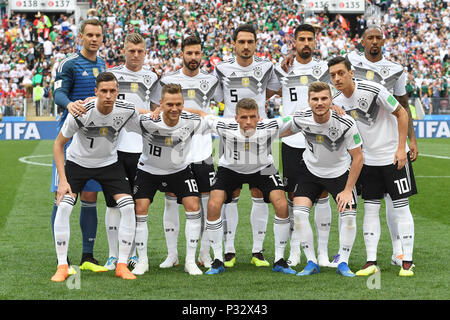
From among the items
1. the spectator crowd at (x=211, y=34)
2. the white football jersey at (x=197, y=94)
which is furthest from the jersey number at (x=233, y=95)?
the spectator crowd at (x=211, y=34)

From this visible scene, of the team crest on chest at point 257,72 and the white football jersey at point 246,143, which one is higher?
the team crest on chest at point 257,72

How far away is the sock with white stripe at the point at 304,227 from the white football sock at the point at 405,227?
31.9 inches

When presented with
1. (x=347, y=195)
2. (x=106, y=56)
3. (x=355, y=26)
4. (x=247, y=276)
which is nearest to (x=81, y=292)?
(x=247, y=276)

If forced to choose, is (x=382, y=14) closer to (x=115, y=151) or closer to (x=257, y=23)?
(x=257, y=23)

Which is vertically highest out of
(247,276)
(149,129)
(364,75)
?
(364,75)

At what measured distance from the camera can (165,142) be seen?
22.9ft

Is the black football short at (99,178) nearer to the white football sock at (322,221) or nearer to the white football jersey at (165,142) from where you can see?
the white football jersey at (165,142)

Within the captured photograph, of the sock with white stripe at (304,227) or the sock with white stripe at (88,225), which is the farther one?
the sock with white stripe at (88,225)

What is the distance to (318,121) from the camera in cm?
668

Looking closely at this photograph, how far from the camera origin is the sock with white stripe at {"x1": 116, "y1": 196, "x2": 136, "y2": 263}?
6.71 metres

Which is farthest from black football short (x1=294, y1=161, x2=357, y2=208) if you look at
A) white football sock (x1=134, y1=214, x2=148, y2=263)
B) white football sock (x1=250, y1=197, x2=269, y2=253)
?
white football sock (x1=134, y1=214, x2=148, y2=263)

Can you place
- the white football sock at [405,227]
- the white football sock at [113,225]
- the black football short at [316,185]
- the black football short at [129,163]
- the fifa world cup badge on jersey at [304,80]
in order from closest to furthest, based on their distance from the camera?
the white football sock at [405,227] → the black football short at [316,185] → the white football sock at [113,225] → the black football short at [129,163] → the fifa world cup badge on jersey at [304,80]

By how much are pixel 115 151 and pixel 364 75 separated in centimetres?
256

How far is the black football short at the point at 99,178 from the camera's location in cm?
678
